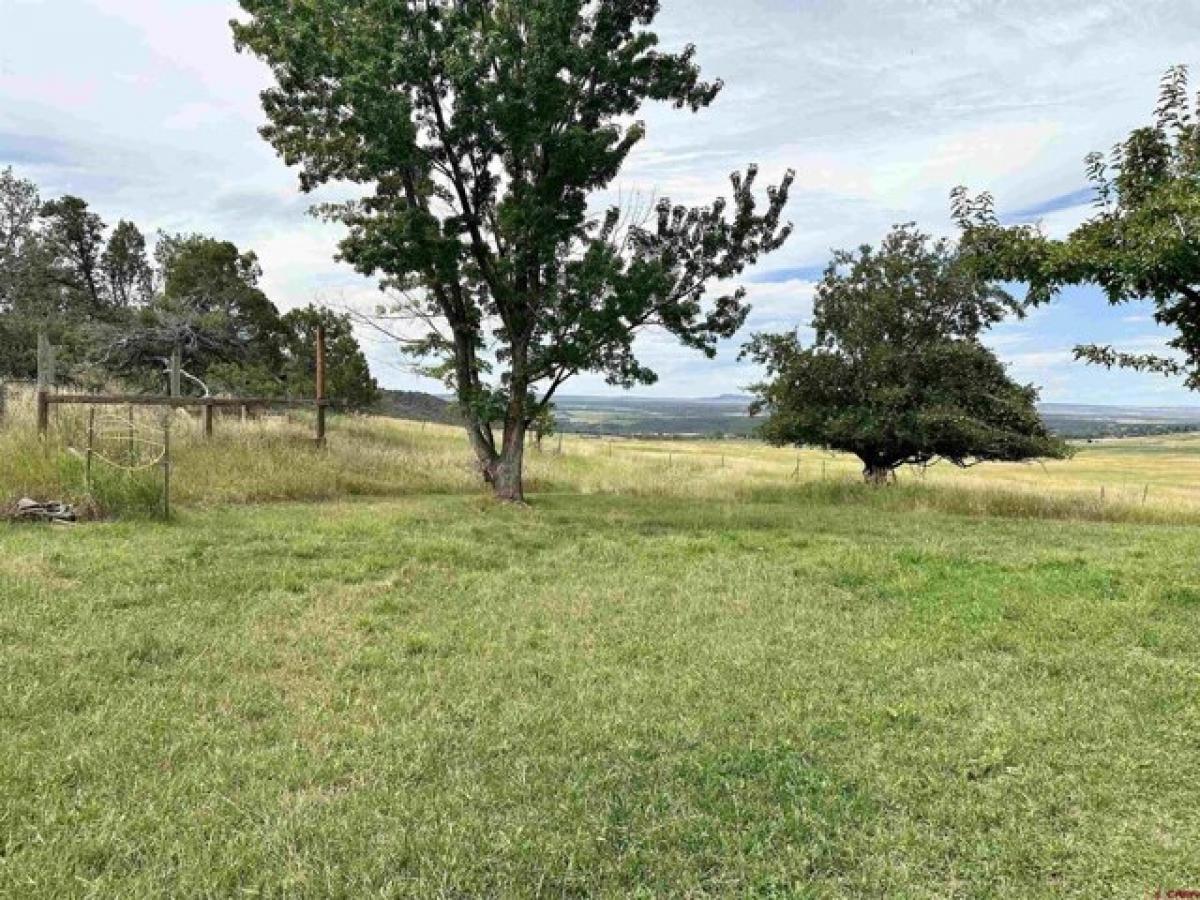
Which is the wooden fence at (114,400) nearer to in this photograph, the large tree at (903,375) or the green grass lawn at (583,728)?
the green grass lawn at (583,728)

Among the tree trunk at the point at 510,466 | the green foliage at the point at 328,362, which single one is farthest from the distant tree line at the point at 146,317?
the tree trunk at the point at 510,466

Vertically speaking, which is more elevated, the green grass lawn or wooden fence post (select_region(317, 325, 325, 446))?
wooden fence post (select_region(317, 325, 325, 446))

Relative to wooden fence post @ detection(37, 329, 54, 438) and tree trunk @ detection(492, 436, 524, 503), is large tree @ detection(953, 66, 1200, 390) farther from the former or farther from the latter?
wooden fence post @ detection(37, 329, 54, 438)

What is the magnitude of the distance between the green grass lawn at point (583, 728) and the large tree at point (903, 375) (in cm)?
1038

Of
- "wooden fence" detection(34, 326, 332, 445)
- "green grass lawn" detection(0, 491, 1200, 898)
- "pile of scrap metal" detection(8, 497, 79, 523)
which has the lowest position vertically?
"green grass lawn" detection(0, 491, 1200, 898)

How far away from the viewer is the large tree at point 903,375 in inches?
710

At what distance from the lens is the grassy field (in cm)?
278

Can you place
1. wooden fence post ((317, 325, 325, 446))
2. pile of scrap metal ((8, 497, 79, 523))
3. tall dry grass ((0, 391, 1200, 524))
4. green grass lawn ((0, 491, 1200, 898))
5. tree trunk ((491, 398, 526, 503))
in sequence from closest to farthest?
1. green grass lawn ((0, 491, 1200, 898))
2. pile of scrap metal ((8, 497, 79, 523))
3. tall dry grass ((0, 391, 1200, 524))
4. tree trunk ((491, 398, 526, 503))
5. wooden fence post ((317, 325, 325, 446))

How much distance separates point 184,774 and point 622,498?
1403 cm

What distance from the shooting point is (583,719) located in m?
4.11

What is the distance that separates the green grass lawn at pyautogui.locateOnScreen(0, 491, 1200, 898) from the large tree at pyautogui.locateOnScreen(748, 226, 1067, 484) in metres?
10.4

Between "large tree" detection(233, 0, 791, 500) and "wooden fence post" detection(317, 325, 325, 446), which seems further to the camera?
"wooden fence post" detection(317, 325, 325, 446)

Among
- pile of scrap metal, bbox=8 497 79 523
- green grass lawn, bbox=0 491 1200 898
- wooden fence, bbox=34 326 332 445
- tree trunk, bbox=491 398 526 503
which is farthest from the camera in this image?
tree trunk, bbox=491 398 526 503

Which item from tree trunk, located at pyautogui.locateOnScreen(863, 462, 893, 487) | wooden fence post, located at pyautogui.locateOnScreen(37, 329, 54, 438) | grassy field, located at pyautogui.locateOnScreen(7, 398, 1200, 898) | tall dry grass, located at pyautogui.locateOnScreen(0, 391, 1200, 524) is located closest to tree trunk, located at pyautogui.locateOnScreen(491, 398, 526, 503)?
tall dry grass, located at pyautogui.locateOnScreen(0, 391, 1200, 524)
